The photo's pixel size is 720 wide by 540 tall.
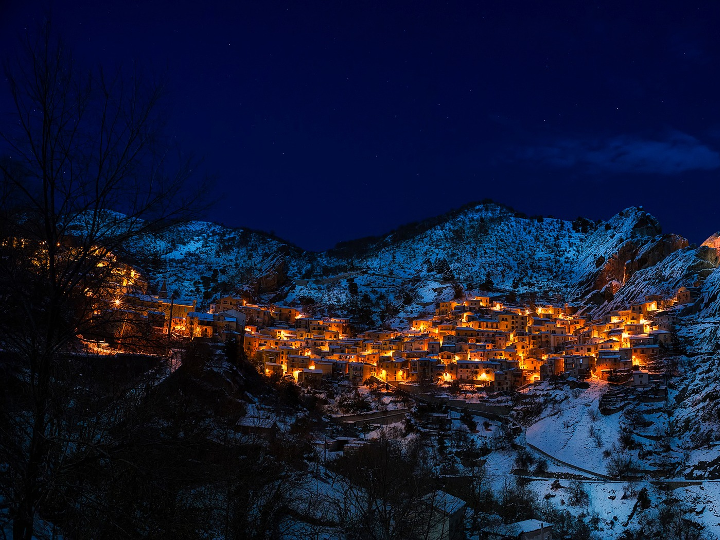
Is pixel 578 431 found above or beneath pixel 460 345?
beneath

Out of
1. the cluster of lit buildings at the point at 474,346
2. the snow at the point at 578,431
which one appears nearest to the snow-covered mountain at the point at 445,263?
the cluster of lit buildings at the point at 474,346

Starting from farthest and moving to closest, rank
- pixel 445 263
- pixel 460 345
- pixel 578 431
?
pixel 445 263
pixel 460 345
pixel 578 431

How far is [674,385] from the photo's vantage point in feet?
114

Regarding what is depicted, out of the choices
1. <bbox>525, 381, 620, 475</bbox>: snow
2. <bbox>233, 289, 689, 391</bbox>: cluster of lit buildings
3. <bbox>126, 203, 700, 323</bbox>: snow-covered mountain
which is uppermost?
<bbox>126, 203, 700, 323</bbox>: snow-covered mountain

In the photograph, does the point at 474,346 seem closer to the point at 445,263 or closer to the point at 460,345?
the point at 460,345

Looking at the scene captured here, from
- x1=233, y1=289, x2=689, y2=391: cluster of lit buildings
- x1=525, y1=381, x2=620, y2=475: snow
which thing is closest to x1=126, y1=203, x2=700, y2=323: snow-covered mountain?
x1=233, y1=289, x2=689, y2=391: cluster of lit buildings

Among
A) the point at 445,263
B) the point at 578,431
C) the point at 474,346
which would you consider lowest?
the point at 578,431

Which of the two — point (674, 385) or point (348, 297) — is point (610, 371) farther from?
point (348, 297)

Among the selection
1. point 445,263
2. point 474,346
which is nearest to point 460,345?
point 474,346

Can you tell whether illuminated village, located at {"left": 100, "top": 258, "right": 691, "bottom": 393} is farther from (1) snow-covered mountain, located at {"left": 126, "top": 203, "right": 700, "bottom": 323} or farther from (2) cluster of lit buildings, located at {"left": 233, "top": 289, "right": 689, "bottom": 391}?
(1) snow-covered mountain, located at {"left": 126, "top": 203, "right": 700, "bottom": 323}

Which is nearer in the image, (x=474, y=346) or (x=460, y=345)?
(x=460, y=345)

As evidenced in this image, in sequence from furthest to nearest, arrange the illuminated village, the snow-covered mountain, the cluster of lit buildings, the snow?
the snow-covered mountain, the cluster of lit buildings, the illuminated village, the snow

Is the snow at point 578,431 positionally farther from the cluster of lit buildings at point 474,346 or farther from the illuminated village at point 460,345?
the cluster of lit buildings at point 474,346

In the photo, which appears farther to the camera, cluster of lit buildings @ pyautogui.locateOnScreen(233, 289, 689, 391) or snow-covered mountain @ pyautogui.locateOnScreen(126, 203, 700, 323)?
snow-covered mountain @ pyautogui.locateOnScreen(126, 203, 700, 323)
